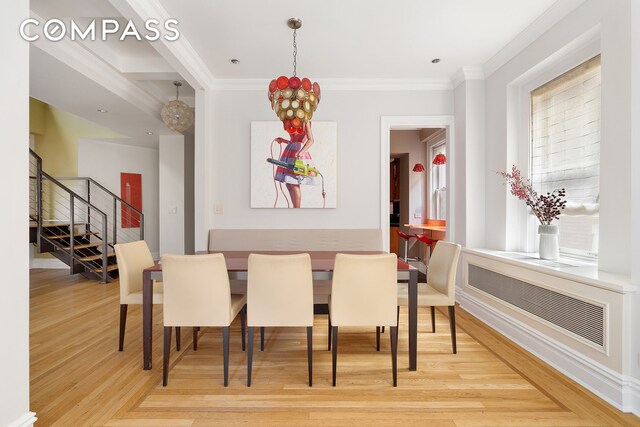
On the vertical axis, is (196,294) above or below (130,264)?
below

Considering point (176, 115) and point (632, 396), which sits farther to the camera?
point (176, 115)

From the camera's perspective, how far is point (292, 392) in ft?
6.69

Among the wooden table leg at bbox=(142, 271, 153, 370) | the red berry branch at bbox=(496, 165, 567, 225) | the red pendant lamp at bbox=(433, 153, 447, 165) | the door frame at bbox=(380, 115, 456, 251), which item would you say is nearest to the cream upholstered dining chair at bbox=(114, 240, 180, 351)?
the wooden table leg at bbox=(142, 271, 153, 370)

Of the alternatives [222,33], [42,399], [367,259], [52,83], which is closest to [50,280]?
[52,83]

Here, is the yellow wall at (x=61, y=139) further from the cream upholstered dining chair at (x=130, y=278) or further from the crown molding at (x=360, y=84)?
the cream upholstered dining chair at (x=130, y=278)

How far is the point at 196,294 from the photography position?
2098 millimetres

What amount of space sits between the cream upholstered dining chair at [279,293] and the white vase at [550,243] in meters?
2.04

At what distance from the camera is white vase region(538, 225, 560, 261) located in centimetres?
263

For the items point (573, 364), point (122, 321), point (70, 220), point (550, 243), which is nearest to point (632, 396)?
point (573, 364)

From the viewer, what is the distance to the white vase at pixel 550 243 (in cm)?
263

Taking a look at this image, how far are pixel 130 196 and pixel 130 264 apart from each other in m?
4.94

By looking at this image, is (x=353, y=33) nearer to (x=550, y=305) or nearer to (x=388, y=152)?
(x=388, y=152)
